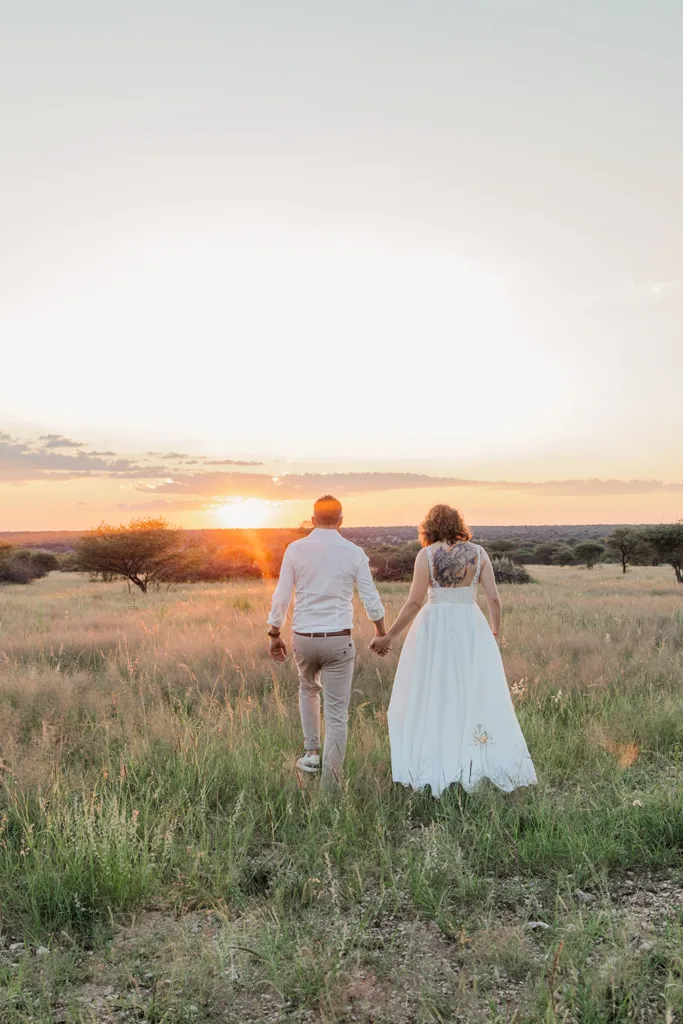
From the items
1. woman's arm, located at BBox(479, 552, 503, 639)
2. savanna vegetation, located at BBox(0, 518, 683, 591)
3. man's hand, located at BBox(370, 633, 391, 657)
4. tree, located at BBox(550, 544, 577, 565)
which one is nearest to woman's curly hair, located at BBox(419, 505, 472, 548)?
woman's arm, located at BBox(479, 552, 503, 639)

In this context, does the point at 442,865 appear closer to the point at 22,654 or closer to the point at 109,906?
the point at 109,906

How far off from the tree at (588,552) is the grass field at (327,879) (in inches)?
2665

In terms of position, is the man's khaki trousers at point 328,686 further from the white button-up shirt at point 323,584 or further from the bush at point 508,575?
the bush at point 508,575

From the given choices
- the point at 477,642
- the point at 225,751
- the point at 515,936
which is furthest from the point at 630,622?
the point at 515,936

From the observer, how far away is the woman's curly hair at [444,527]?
5.57 meters

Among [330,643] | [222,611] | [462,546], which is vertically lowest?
[222,611]

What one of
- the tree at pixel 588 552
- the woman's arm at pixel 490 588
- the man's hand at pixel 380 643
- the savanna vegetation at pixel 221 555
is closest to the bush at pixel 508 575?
the savanna vegetation at pixel 221 555

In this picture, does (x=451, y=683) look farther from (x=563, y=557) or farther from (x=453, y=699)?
(x=563, y=557)

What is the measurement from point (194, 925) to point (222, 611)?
12.1 m

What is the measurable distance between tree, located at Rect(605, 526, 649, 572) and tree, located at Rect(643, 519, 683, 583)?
81cm

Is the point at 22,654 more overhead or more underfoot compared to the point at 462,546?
more underfoot

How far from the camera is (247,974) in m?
3.08

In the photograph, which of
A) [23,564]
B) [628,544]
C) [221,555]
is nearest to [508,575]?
[628,544]

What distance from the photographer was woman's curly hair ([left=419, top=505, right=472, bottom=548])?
219 inches
